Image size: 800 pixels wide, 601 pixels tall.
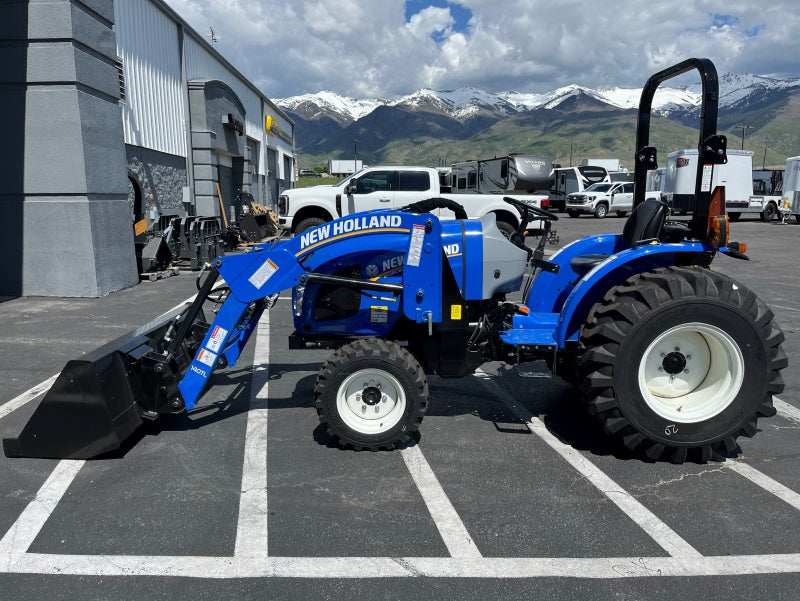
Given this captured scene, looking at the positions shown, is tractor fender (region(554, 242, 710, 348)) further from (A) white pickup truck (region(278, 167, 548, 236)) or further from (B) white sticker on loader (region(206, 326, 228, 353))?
(A) white pickup truck (region(278, 167, 548, 236))

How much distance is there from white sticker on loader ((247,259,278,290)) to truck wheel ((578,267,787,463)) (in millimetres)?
2110

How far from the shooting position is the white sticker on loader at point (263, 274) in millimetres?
3955

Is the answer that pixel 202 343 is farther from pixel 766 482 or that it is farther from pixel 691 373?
pixel 766 482

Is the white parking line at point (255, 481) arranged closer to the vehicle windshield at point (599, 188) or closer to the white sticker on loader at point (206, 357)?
the white sticker on loader at point (206, 357)

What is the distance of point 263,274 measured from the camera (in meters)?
3.96

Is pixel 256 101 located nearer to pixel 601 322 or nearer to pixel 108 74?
pixel 108 74

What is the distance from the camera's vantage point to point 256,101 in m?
28.0

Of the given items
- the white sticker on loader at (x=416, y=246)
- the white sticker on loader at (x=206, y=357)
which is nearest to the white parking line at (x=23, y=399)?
the white sticker on loader at (x=206, y=357)

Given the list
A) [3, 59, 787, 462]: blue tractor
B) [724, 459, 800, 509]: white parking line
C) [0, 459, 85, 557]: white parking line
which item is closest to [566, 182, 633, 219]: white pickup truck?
[3, 59, 787, 462]: blue tractor

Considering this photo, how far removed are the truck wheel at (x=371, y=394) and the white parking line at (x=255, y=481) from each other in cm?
53

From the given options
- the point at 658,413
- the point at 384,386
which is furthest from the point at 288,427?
the point at 658,413

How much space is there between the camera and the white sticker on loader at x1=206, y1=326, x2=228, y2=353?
13.0ft

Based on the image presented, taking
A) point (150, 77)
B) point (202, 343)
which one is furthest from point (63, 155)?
point (202, 343)

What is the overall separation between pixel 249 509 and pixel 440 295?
183 centimetres
